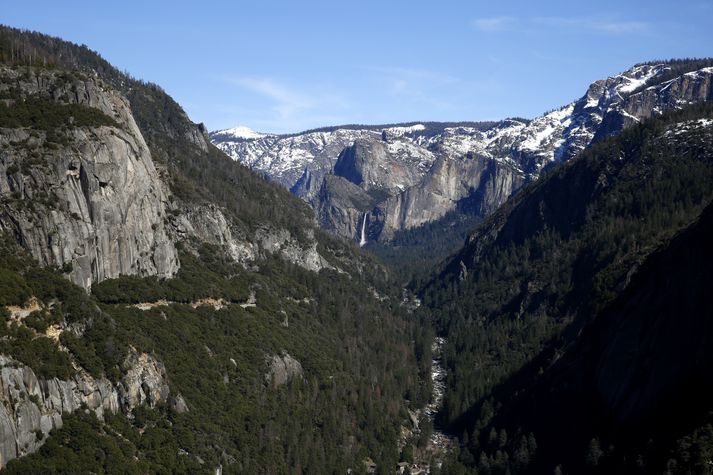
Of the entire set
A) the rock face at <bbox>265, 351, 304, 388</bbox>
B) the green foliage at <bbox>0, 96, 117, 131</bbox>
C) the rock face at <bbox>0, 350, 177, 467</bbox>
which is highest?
the green foliage at <bbox>0, 96, 117, 131</bbox>

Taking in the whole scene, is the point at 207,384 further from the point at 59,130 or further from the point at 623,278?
the point at 623,278

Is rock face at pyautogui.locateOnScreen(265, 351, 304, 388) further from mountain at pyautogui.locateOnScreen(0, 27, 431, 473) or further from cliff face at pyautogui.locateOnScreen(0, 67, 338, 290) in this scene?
cliff face at pyautogui.locateOnScreen(0, 67, 338, 290)

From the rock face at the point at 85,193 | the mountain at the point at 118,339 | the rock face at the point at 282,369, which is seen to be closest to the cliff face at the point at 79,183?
the rock face at the point at 85,193

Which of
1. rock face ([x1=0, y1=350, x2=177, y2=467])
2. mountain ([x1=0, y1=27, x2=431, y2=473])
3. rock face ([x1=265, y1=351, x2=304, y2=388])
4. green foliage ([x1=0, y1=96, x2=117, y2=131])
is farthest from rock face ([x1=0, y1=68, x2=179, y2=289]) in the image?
rock face ([x1=265, y1=351, x2=304, y2=388])

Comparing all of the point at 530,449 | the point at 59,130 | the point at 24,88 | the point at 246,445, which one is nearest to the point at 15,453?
the point at 246,445

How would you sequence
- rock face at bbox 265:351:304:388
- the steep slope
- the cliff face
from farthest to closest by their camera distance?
1. rock face at bbox 265:351:304:388
2. the cliff face
3. the steep slope

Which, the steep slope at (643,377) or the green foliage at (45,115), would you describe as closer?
the steep slope at (643,377)

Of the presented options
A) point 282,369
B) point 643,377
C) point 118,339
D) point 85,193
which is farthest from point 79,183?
point 643,377

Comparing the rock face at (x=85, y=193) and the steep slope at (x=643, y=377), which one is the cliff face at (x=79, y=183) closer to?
the rock face at (x=85, y=193)
